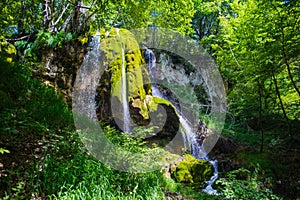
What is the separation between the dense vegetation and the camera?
269 cm

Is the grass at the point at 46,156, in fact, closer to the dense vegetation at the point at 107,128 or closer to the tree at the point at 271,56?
the dense vegetation at the point at 107,128

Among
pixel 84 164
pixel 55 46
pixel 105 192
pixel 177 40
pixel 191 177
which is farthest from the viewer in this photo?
pixel 177 40

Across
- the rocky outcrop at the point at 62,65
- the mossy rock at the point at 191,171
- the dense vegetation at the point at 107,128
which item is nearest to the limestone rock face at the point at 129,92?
the rocky outcrop at the point at 62,65

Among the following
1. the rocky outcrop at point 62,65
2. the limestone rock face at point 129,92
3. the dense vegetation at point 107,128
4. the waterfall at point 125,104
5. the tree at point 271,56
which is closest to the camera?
the dense vegetation at point 107,128

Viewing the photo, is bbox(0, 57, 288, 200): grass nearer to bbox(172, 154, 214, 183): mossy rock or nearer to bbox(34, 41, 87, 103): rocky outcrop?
bbox(34, 41, 87, 103): rocky outcrop

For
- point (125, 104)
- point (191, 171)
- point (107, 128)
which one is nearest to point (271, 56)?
point (191, 171)

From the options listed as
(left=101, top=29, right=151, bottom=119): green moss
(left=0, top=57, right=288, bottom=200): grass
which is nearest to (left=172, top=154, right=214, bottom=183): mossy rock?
(left=101, top=29, right=151, bottom=119): green moss

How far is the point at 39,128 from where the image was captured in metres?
3.31

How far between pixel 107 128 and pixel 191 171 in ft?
12.2

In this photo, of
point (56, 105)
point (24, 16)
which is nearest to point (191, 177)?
point (56, 105)

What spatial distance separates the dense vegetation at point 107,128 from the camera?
2693 millimetres

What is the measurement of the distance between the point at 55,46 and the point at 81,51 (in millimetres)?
724

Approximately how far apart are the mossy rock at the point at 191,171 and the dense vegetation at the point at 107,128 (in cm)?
69

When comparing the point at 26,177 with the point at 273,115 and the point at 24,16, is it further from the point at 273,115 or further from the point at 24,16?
the point at 273,115
